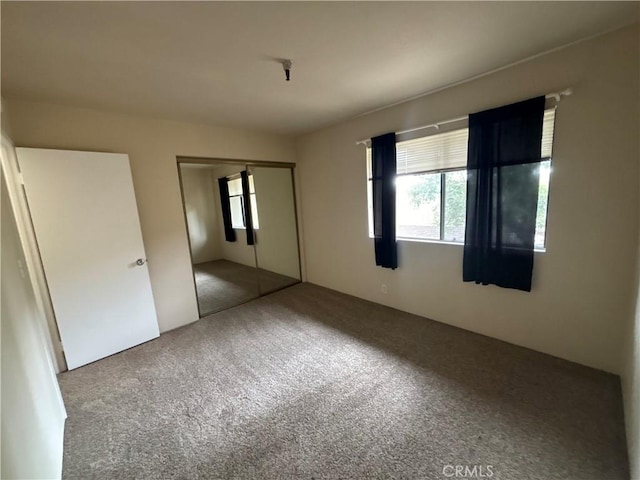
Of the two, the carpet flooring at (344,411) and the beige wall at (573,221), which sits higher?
the beige wall at (573,221)

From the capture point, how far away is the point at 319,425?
1724 mm

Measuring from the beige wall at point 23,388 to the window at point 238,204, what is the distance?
2.80 m

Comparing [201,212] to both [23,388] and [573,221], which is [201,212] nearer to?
[23,388]

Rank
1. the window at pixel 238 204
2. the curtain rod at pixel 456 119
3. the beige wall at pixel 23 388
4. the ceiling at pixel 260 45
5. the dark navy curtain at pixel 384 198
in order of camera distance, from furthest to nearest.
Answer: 1. the window at pixel 238 204
2. the dark navy curtain at pixel 384 198
3. the curtain rod at pixel 456 119
4. the ceiling at pixel 260 45
5. the beige wall at pixel 23 388

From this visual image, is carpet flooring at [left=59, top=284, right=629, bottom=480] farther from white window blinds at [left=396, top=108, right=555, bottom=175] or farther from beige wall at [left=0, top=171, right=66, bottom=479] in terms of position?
white window blinds at [left=396, top=108, right=555, bottom=175]

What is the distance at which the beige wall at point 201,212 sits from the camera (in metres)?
4.00

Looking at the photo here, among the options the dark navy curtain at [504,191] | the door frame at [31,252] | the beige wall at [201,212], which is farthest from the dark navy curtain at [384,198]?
the door frame at [31,252]

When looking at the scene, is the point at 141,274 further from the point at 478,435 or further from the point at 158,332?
the point at 478,435

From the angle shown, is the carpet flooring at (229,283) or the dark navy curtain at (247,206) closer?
the carpet flooring at (229,283)

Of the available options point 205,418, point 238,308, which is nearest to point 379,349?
point 205,418

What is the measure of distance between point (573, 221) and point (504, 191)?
0.53 meters

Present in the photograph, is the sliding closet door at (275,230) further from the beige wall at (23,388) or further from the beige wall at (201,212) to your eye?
the beige wall at (23,388)

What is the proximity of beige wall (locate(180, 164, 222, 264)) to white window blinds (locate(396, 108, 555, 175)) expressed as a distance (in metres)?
3.03

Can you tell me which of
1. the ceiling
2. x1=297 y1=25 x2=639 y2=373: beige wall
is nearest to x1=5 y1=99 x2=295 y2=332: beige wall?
the ceiling
